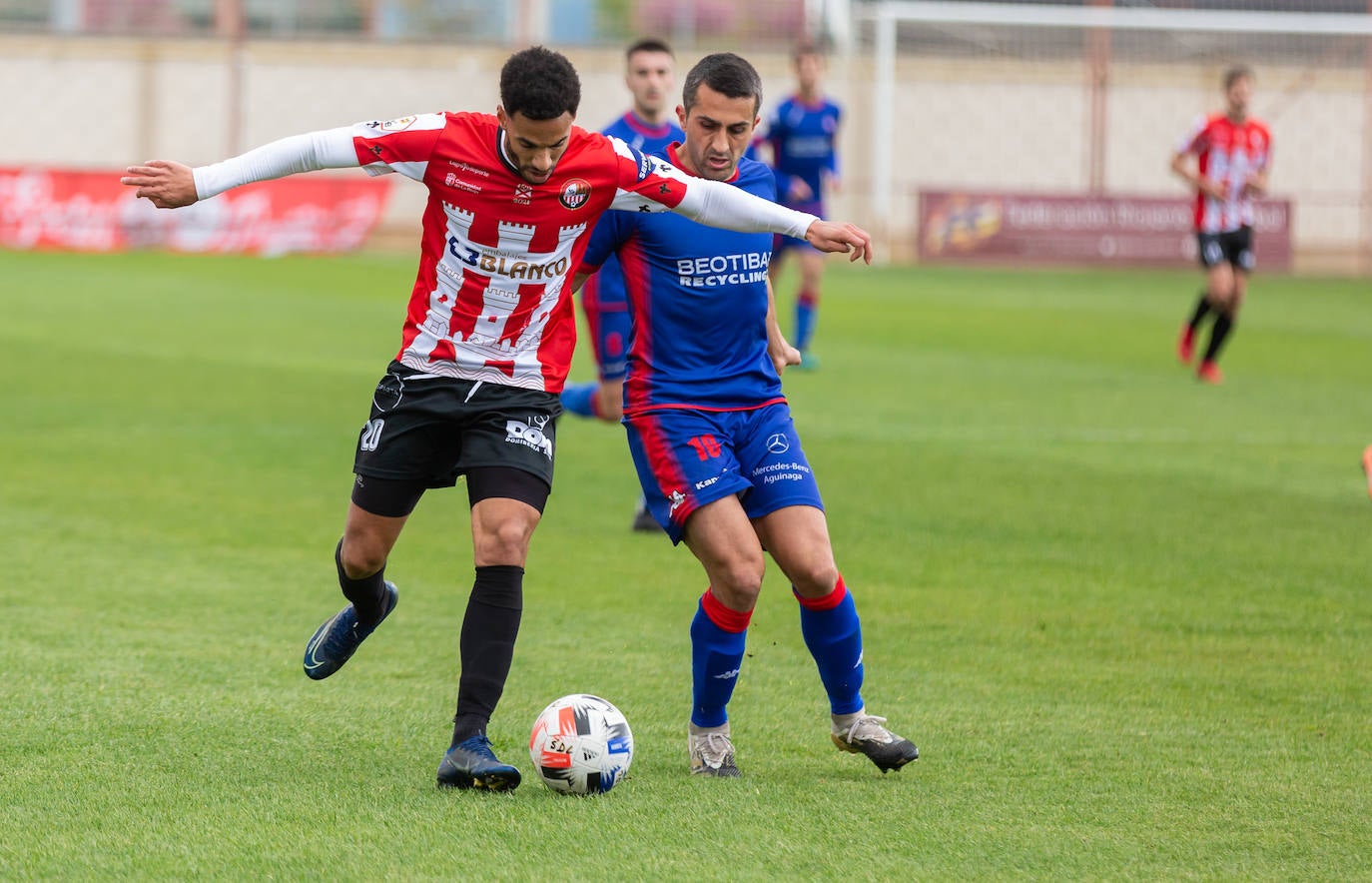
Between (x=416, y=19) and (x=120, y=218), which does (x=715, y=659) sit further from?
(x=416, y=19)

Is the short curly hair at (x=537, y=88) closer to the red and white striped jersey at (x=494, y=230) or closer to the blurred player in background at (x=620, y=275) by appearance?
the red and white striped jersey at (x=494, y=230)

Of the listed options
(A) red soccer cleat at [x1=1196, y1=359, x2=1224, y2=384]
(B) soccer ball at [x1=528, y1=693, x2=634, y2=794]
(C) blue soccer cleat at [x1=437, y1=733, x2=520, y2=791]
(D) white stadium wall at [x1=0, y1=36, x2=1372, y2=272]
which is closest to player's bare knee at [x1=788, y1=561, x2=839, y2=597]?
(B) soccer ball at [x1=528, y1=693, x2=634, y2=794]

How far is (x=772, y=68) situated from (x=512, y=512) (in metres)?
34.1

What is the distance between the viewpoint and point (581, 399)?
8703 millimetres

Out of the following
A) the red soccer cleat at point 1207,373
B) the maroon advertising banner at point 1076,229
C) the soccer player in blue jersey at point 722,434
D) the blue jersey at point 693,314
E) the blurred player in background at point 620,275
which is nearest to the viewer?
the soccer player in blue jersey at point 722,434

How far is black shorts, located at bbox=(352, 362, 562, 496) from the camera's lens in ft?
14.8

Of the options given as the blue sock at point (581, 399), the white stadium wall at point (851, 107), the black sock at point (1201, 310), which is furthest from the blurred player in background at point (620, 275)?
the white stadium wall at point (851, 107)

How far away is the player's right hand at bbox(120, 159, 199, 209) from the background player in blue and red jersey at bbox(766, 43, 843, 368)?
10870mm

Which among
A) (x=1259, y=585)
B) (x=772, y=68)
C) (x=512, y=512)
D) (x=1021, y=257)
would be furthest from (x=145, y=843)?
(x=772, y=68)

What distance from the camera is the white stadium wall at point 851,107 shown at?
3703 cm

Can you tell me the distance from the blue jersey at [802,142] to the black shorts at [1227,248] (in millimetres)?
3285

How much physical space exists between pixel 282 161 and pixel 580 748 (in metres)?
1.65

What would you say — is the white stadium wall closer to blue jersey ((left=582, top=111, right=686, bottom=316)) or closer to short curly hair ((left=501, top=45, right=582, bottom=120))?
blue jersey ((left=582, top=111, right=686, bottom=316))

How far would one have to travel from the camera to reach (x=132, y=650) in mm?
5656
